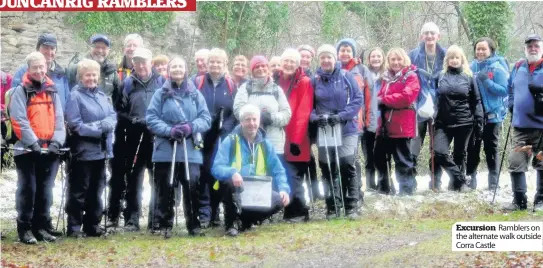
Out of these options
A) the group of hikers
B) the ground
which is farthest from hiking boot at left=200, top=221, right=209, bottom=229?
the ground

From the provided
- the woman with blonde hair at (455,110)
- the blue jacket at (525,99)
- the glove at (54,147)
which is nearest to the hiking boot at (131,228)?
the glove at (54,147)

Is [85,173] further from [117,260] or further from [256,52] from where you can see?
[256,52]

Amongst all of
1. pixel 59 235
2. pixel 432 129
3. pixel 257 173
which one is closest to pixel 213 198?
pixel 257 173

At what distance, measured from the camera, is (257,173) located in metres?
8.95

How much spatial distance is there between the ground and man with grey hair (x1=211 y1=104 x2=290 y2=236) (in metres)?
0.20

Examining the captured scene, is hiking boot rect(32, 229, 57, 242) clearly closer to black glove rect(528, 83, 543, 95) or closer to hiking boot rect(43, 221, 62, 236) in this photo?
hiking boot rect(43, 221, 62, 236)

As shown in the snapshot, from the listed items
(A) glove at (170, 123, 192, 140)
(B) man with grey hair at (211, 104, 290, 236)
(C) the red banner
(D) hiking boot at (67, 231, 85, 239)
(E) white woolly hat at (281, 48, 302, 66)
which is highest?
(C) the red banner

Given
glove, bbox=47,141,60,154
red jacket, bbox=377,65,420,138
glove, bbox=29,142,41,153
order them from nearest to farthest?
1. glove, bbox=29,142,41,153
2. glove, bbox=47,141,60,154
3. red jacket, bbox=377,65,420,138

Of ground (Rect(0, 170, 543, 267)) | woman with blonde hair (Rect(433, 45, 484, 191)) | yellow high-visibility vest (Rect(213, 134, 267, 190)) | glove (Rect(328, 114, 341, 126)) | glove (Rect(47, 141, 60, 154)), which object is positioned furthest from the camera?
woman with blonde hair (Rect(433, 45, 484, 191))

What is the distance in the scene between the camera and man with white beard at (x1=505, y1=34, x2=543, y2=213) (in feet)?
31.4

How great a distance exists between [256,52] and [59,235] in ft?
50.2

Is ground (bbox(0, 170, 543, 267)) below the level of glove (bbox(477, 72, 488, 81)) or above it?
below

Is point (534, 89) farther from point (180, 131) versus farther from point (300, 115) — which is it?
point (180, 131)

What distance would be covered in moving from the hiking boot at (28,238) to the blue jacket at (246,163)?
1871mm
